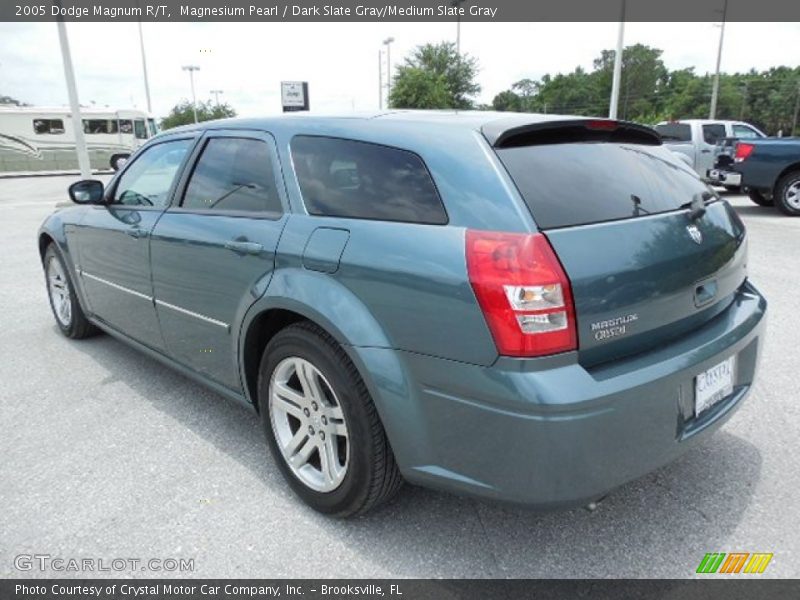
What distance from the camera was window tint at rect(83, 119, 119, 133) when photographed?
2975 centimetres

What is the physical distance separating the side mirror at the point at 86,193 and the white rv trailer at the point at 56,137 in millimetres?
28440

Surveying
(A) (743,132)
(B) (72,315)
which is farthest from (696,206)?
(A) (743,132)

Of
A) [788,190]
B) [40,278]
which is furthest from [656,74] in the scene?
[40,278]

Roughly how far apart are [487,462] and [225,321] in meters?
1.50

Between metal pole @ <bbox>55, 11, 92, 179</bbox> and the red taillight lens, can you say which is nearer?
the red taillight lens

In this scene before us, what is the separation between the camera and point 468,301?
1.90m

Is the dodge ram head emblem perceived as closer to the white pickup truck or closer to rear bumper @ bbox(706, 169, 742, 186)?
rear bumper @ bbox(706, 169, 742, 186)

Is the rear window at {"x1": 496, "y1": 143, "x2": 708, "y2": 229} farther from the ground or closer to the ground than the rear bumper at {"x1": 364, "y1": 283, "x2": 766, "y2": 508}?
farther from the ground

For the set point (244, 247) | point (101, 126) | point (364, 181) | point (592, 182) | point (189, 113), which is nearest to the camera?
point (592, 182)

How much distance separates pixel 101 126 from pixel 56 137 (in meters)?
2.63

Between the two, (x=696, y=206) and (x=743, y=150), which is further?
(x=743, y=150)

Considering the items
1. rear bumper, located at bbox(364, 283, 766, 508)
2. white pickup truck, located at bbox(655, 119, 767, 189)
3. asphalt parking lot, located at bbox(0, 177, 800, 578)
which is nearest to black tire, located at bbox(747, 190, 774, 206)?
white pickup truck, located at bbox(655, 119, 767, 189)

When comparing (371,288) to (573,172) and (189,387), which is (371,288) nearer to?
(573,172)

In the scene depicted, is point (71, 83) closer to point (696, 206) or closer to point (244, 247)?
point (244, 247)
